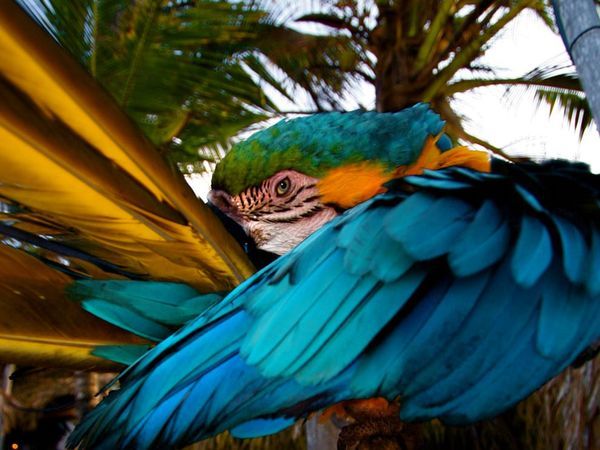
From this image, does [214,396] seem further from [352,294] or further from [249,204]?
[249,204]

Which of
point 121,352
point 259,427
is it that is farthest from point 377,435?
point 121,352

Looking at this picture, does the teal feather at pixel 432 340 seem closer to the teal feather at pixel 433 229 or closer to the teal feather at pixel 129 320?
the teal feather at pixel 433 229

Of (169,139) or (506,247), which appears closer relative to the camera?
(506,247)

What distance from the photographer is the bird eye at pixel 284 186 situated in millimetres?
762

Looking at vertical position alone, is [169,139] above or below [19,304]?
above

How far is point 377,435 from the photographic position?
24.9 inches

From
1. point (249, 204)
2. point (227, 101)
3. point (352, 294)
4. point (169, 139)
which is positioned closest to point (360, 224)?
point (352, 294)

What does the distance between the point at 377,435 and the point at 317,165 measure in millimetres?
341

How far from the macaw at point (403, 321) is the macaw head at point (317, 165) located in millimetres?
195

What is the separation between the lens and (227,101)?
1945 millimetres

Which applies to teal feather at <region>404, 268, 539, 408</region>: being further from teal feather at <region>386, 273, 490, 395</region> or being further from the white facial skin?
the white facial skin

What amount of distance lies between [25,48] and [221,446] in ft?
6.42

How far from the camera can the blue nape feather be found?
1.44ft

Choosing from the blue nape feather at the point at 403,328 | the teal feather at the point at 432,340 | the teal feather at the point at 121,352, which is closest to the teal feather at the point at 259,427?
the blue nape feather at the point at 403,328
